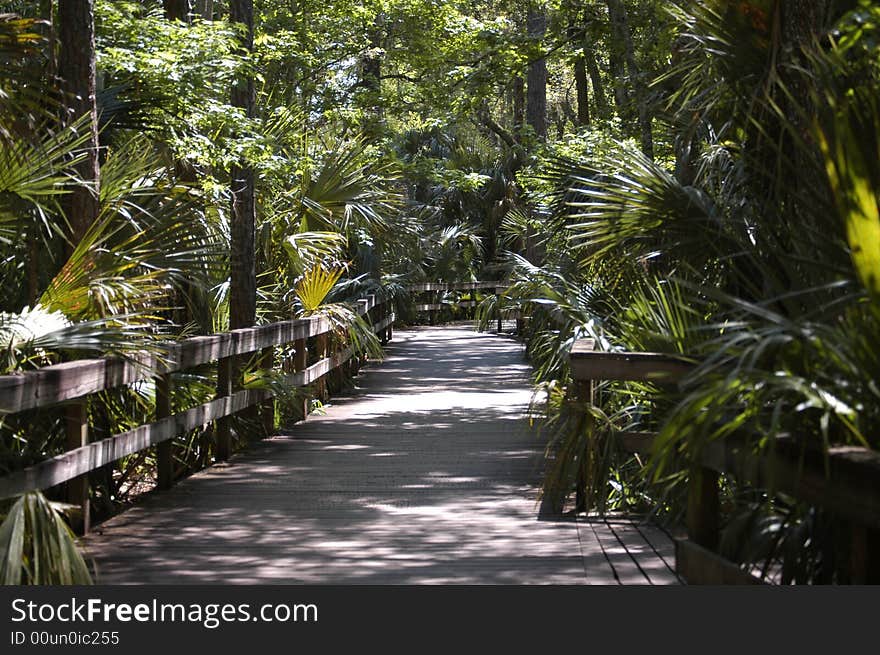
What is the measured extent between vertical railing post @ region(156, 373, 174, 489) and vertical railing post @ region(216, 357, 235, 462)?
3.42 ft

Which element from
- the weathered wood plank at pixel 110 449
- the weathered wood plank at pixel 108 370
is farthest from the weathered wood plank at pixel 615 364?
the weathered wood plank at pixel 110 449

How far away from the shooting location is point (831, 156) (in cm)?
354

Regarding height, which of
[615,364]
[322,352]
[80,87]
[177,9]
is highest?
[177,9]

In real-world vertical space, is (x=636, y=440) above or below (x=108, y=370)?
below

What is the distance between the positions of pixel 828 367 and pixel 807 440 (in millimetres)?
233

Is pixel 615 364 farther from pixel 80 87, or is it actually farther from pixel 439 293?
pixel 439 293

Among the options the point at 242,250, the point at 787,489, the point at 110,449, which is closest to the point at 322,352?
the point at 242,250

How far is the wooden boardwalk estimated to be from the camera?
5215 millimetres

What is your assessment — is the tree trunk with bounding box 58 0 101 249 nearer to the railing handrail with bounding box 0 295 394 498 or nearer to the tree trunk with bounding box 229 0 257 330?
the railing handrail with bounding box 0 295 394 498

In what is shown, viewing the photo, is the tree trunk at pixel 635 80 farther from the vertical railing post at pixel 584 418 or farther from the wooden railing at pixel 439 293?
the wooden railing at pixel 439 293

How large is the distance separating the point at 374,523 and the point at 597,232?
2054 millimetres

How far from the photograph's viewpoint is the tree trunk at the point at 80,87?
6.80 m

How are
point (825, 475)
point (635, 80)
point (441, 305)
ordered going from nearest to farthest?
point (825, 475)
point (635, 80)
point (441, 305)

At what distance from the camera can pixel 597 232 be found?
22.0 ft
